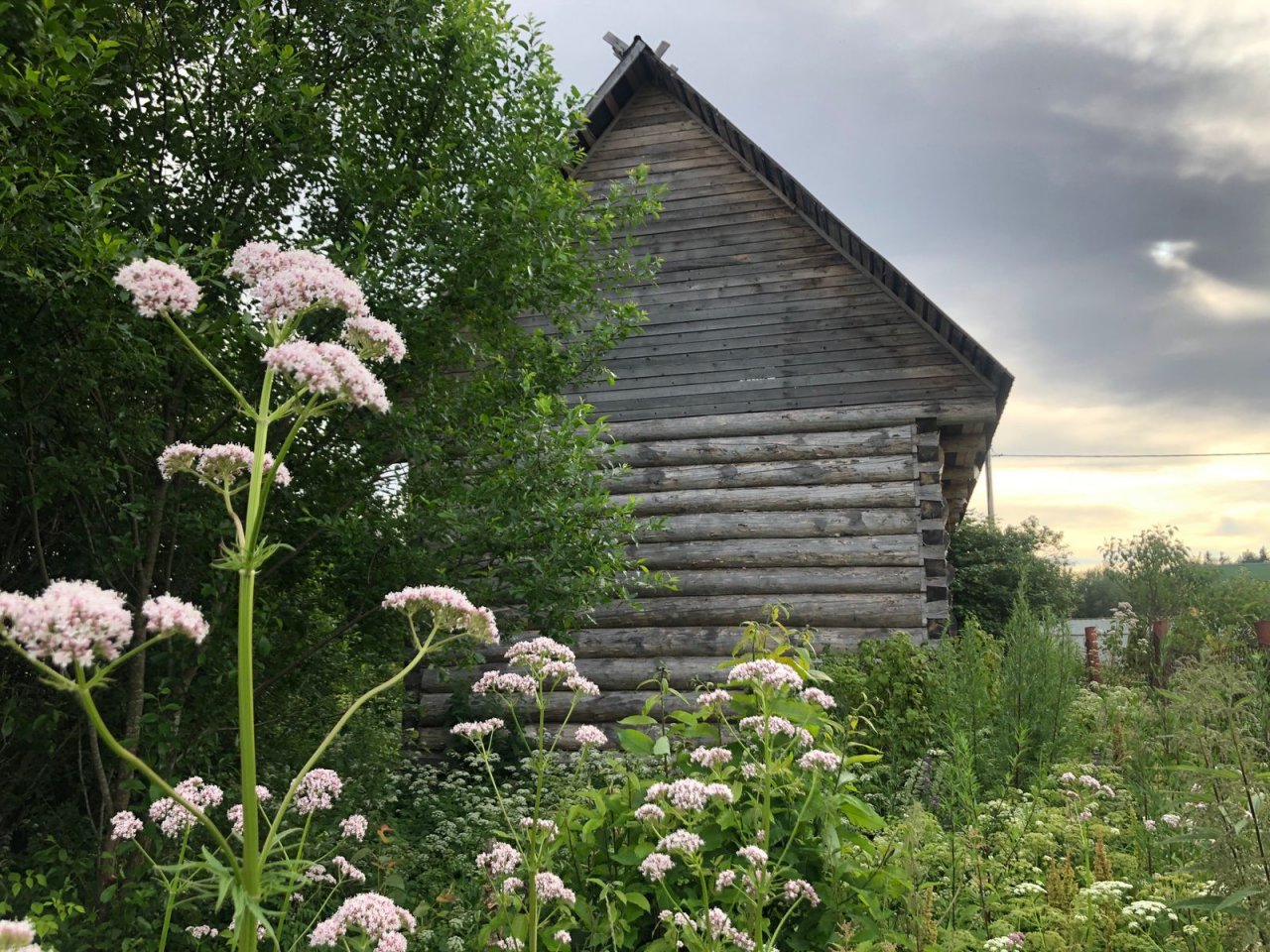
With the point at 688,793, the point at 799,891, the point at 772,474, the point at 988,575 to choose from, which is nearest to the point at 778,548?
the point at 772,474

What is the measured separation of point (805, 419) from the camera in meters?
10.2

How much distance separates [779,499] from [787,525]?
30cm

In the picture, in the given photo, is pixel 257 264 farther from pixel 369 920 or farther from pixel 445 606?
pixel 369 920

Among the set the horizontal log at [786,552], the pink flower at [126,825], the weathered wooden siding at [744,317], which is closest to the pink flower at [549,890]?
the pink flower at [126,825]

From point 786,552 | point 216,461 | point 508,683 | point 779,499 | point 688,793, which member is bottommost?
point 688,793

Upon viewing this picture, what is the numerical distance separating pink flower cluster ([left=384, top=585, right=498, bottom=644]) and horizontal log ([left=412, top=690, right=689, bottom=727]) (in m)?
7.21

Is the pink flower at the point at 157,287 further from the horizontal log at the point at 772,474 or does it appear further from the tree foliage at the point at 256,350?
the horizontal log at the point at 772,474

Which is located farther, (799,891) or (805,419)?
(805,419)

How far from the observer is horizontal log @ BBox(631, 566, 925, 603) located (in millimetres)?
9484

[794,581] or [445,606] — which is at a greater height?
[794,581]

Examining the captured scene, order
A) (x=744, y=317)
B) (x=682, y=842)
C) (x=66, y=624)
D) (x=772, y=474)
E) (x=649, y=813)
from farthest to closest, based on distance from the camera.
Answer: (x=744, y=317)
(x=772, y=474)
(x=649, y=813)
(x=682, y=842)
(x=66, y=624)

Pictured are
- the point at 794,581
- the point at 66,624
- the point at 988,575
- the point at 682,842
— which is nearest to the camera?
the point at 66,624

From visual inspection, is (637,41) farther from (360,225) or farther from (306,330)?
(306,330)

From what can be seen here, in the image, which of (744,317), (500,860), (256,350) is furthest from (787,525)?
(500,860)
